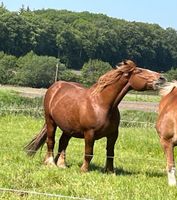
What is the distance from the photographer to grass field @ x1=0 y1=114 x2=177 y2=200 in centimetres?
597

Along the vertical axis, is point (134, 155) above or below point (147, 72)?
below

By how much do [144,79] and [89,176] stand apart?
1663mm

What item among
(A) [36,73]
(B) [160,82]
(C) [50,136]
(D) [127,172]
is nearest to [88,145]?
(D) [127,172]

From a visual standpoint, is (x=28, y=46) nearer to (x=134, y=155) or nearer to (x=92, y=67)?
(x=92, y=67)

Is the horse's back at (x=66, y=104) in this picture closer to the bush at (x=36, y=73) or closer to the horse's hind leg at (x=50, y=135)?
the horse's hind leg at (x=50, y=135)

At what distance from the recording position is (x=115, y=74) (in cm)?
739

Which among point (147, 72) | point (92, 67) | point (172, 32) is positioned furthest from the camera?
point (172, 32)

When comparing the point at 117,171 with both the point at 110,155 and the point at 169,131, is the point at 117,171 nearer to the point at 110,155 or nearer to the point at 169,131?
the point at 110,155

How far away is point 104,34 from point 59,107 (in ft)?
256

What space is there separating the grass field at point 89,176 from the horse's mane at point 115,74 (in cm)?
135

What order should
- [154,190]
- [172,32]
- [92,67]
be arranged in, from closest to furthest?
[154,190] → [92,67] → [172,32]

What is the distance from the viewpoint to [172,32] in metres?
94.8

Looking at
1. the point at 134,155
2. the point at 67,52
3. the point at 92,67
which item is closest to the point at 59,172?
the point at 134,155

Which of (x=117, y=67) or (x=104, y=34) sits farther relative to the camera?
(x=104, y=34)
